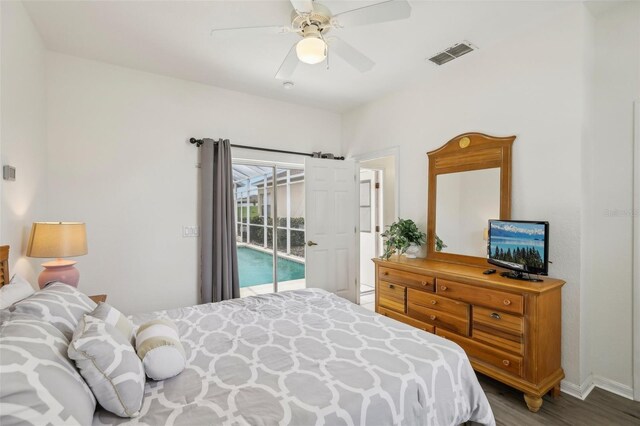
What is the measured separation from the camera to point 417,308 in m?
2.82

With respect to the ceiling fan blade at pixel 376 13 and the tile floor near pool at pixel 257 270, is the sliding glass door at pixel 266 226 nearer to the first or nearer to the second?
the tile floor near pool at pixel 257 270

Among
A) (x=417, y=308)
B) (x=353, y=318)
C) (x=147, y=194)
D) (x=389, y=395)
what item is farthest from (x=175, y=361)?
(x=147, y=194)

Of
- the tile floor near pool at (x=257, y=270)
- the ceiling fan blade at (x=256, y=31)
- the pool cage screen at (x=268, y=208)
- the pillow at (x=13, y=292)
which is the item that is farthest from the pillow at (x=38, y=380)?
the tile floor near pool at (x=257, y=270)

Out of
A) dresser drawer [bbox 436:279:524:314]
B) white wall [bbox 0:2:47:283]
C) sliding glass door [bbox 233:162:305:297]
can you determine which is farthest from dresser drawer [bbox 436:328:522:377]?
white wall [bbox 0:2:47:283]

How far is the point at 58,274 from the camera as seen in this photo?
2.24 metres

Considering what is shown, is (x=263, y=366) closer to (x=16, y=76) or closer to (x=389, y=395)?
(x=389, y=395)

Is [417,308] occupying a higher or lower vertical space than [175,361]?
lower

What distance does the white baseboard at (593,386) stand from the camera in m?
2.20

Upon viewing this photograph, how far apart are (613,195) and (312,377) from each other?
2527 mm

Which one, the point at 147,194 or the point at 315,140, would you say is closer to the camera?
the point at 147,194

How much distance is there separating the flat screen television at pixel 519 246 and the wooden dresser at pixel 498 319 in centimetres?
12

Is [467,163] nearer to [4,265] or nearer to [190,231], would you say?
[190,231]

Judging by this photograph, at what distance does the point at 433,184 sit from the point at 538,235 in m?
1.19

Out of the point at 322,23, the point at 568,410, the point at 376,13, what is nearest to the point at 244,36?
the point at 322,23
